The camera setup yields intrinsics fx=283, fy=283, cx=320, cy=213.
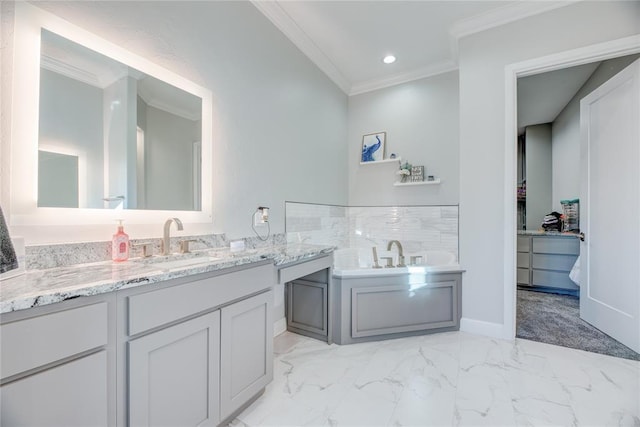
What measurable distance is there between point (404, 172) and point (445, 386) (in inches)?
87.5

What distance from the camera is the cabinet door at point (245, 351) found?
1349mm

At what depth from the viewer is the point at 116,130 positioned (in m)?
1.44

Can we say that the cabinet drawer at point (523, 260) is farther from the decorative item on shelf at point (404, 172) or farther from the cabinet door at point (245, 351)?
the cabinet door at point (245, 351)

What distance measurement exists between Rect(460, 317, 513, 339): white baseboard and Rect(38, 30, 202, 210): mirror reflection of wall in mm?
2504

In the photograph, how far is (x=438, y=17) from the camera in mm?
2525

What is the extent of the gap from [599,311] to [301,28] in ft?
12.3

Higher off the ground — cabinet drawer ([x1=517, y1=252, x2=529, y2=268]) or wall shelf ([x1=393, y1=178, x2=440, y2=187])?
wall shelf ([x1=393, y1=178, x2=440, y2=187])

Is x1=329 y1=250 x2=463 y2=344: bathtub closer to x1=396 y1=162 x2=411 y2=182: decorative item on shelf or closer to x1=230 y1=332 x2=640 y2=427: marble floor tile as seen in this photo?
x1=230 y1=332 x2=640 y2=427: marble floor tile

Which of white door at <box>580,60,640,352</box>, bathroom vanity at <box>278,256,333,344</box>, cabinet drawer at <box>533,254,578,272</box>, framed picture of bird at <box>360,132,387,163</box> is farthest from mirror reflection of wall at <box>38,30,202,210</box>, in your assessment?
cabinet drawer at <box>533,254,578,272</box>

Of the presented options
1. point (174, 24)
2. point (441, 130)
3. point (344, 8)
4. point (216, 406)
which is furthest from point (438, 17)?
point (216, 406)

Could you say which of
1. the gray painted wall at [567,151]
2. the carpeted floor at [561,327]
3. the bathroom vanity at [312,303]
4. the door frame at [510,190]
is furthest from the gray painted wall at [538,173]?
Result: the bathroom vanity at [312,303]

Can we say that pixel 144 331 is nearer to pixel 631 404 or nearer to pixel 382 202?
pixel 631 404

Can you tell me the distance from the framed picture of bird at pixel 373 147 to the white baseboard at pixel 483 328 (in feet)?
6.72

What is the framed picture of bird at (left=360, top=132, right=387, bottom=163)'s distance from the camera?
3.60 metres
